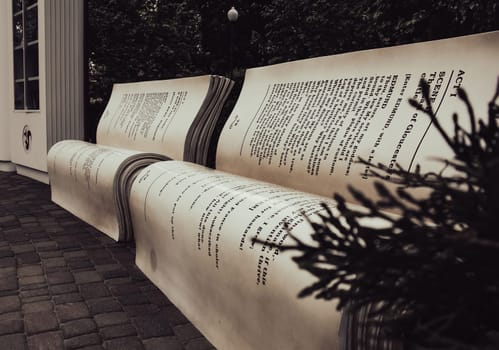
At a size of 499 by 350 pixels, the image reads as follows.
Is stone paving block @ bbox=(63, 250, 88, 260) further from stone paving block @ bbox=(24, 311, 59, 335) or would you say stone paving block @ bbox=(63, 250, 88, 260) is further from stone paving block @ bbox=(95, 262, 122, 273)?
stone paving block @ bbox=(24, 311, 59, 335)

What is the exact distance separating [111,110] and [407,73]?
3.96 meters

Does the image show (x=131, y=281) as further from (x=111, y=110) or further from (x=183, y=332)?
(x=111, y=110)

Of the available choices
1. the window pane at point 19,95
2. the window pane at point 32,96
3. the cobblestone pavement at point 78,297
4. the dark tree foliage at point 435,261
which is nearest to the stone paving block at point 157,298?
the cobblestone pavement at point 78,297

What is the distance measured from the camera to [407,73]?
1991mm

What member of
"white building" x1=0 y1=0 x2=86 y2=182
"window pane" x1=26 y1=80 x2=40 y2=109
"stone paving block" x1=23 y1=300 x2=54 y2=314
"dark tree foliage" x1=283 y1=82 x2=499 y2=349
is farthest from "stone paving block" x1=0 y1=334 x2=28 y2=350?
"window pane" x1=26 y1=80 x2=40 y2=109

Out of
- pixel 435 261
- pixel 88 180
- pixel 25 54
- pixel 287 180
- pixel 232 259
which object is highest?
pixel 25 54

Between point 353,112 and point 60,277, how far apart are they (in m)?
1.76

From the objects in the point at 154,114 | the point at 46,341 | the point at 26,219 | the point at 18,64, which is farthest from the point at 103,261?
the point at 18,64

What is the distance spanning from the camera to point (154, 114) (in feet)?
14.5

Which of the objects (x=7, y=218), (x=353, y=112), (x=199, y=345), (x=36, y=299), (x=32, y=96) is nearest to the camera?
(x=199, y=345)

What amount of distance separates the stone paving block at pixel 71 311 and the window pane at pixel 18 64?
19.3ft

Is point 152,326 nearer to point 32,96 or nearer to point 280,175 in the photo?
point 280,175

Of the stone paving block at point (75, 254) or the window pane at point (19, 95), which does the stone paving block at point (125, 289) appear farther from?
the window pane at point (19, 95)

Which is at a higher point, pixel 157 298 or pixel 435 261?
pixel 435 261
